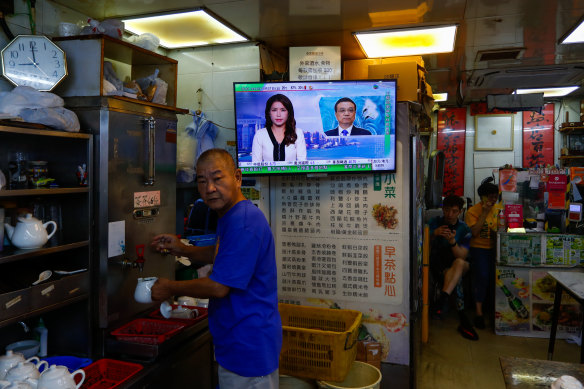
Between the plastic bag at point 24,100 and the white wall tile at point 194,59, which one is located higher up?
the white wall tile at point 194,59

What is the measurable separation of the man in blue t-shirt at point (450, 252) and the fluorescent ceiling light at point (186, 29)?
318cm

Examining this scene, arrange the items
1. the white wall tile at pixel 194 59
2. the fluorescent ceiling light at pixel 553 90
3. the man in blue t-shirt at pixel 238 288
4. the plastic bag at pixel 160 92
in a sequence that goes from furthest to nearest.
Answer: the fluorescent ceiling light at pixel 553 90, the white wall tile at pixel 194 59, the plastic bag at pixel 160 92, the man in blue t-shirt at pixel 238 288

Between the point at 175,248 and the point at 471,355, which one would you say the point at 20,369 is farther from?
the point at 471,355

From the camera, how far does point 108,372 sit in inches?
97.9

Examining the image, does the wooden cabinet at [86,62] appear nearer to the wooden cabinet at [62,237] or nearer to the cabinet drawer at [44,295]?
the wooden cabinet at [62,237]

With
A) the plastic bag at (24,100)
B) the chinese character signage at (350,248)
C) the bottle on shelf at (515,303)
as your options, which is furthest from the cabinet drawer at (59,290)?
the bottle on shelf at (515,303)

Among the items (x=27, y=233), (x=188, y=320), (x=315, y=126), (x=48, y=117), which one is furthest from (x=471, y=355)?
(x=48, y=117)

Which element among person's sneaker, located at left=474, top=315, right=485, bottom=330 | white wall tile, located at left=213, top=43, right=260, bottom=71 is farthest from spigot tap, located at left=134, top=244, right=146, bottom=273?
person's sneaker, located at left=474, top=315, right=485, bottom=330

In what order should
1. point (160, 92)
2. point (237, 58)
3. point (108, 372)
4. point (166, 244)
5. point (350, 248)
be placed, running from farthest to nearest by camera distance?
point (237, 58)
point (350, 248)
point (160, 92)
point (166, 244)
point (108, 372)

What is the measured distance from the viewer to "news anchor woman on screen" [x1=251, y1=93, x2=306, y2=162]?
344 centimetres

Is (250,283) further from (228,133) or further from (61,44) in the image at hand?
(228,133)

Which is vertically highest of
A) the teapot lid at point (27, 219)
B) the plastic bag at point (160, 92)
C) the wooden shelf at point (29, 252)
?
the plastic bag at point (160, 92)

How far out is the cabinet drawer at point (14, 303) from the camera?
2.09 meters

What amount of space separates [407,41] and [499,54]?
171 centimetres
